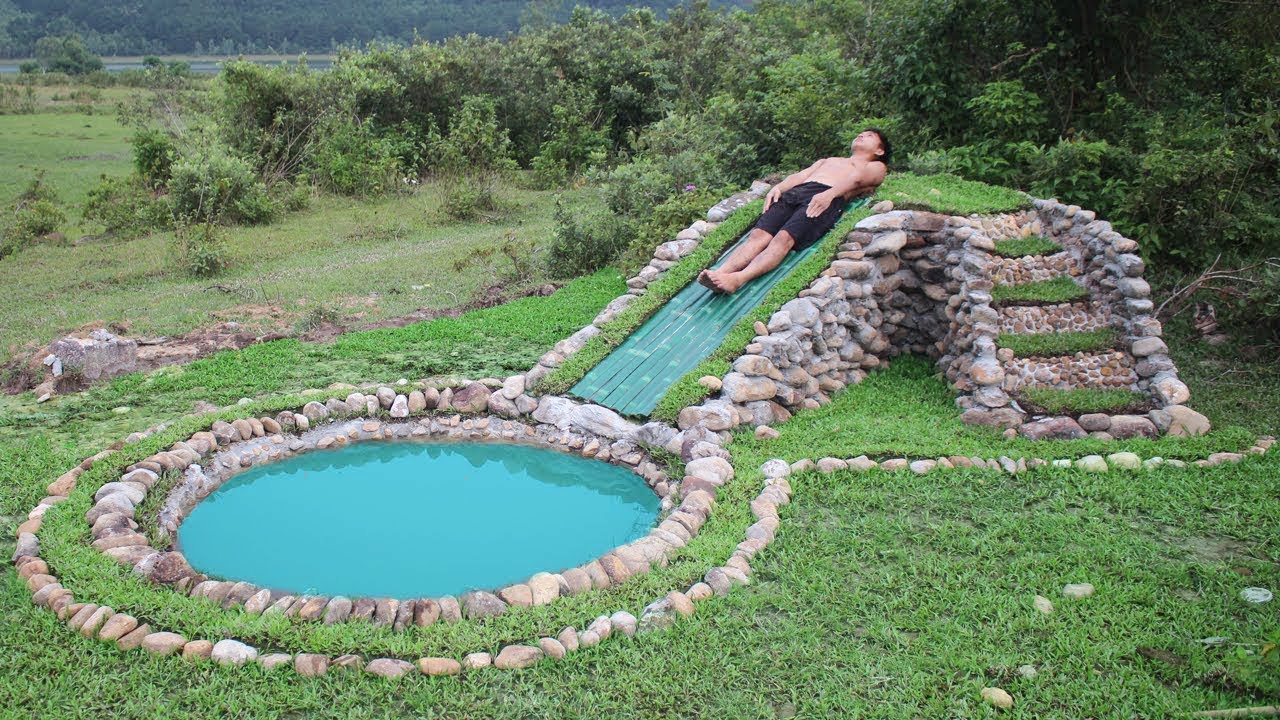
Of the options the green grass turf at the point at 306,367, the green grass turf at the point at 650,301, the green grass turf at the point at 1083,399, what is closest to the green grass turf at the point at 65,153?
the green grass turf at the point at 306,367

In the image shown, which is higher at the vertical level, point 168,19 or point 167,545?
point 168,19

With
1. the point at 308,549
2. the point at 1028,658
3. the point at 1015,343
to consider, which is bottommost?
the point at 308,549

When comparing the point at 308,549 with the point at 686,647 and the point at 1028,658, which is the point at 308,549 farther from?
the point at 1028,658

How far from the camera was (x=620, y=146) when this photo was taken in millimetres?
19266

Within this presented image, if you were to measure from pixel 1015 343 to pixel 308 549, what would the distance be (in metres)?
5.03

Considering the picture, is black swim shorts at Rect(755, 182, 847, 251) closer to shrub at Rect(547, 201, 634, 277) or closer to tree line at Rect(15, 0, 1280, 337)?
tree line at Rect(15, 0, 1280, 337)

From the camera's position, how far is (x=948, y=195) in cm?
839

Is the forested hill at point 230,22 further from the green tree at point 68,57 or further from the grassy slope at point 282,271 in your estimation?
the grassy slope at point 282,271

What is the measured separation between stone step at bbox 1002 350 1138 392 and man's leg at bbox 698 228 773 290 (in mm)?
2301

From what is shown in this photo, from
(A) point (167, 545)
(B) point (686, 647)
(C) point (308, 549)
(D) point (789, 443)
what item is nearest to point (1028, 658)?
(B) point (686, 647)

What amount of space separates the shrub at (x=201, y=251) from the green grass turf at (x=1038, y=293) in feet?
28.0

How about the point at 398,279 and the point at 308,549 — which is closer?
the point at 308,549

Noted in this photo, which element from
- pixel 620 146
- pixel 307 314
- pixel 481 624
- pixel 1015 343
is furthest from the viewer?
pixel 620 146

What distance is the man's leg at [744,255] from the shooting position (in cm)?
811
